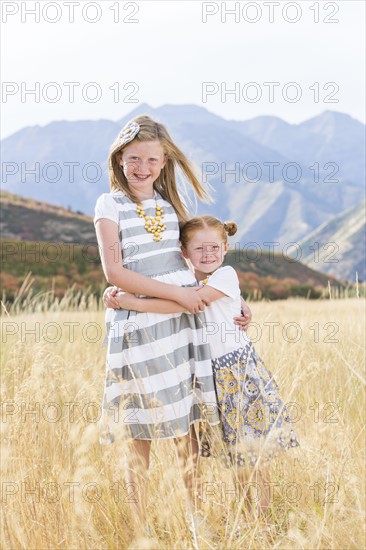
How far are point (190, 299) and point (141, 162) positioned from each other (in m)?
0.67

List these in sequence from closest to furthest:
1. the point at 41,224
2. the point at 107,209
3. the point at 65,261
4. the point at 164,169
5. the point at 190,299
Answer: the point at 190,299 < the point at 107,209 < the point at 164,169 < the point at 65,261 < the point at 41,224

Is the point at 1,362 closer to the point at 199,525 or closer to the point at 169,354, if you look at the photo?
the point at 169,354

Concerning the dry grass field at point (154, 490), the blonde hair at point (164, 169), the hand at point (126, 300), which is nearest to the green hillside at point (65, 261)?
the dry grass field at point (154, 490)

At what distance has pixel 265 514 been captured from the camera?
2.81 meters

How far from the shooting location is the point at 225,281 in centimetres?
287

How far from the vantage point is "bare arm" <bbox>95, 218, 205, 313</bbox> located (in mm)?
2777

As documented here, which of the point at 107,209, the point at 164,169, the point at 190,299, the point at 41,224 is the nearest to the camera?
the point at 190,299

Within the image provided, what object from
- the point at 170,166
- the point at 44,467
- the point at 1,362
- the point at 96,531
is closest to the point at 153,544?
the point at 96,531

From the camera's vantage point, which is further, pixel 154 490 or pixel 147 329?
pixel 154 490

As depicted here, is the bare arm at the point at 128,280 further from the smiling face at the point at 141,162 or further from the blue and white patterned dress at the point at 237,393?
the smiling face at the point at 141,162

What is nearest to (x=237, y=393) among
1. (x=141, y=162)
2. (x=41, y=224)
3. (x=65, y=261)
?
(x=141, y=162)

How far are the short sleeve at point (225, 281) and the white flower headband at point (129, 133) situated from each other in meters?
0.71

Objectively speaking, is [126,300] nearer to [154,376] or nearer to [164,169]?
[154,376]

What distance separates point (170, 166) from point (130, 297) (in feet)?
2.40
